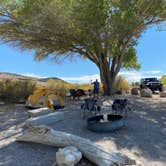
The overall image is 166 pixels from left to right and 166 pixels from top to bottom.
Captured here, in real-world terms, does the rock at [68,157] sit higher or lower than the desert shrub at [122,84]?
lower

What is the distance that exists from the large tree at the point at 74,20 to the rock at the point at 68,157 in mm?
7966

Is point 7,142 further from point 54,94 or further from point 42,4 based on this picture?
point 42,4

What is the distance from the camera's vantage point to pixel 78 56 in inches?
766

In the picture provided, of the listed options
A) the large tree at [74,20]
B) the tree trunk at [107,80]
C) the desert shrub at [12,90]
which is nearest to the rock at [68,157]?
the large tree at [74,20]

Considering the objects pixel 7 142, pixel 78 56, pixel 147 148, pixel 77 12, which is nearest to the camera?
pixel 147 148

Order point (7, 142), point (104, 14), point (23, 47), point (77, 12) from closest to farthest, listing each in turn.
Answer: point (7, 142)
point (77, 12)
point (104, 14)
point (23, 47)

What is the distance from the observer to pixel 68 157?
401 cm

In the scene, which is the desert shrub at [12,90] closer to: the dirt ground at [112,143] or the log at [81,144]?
the dirt ground at [112,143]

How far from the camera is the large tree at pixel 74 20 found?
1095 cm

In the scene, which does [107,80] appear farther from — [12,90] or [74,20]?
[12,90]

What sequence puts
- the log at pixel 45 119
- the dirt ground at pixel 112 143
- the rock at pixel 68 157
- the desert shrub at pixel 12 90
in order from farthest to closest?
the desert shrub at pixel 12 90 → the log at pixel 45 119 → the dirt ground at pixel 112 143 → the rock at pixel 68 157

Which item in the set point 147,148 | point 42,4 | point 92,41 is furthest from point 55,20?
point 147,148

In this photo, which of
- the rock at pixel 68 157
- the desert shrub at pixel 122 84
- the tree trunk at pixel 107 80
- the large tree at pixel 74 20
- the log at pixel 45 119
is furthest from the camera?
the desert shrub at pixel 122 84

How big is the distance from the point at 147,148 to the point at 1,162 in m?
3.21
